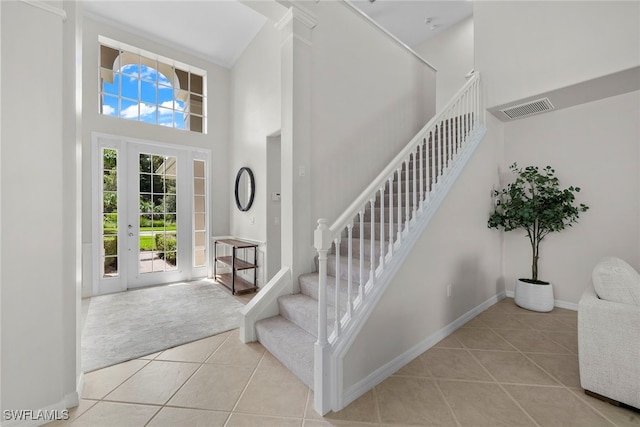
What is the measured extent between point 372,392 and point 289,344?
27.0 inches

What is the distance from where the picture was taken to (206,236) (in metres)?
4.89

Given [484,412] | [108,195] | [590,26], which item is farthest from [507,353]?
[108,195]

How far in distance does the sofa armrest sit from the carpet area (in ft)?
9.57

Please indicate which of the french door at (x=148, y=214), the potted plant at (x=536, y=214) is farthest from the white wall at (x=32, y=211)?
the potted plant at (x=536, y=214)

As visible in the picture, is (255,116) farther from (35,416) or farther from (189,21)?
(35,416)

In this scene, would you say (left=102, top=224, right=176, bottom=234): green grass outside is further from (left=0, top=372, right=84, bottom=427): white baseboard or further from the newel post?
the newel post

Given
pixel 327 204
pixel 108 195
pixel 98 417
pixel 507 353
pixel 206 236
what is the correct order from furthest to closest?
1. pixel 206 236
2. pixel 108 195
3. pixel 327 204
4. pixel 507 353
5. pixel 98 417

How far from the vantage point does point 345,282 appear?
248cm

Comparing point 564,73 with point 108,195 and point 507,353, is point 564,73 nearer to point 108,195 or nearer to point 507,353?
point 507,353

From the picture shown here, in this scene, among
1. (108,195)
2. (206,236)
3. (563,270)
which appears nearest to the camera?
(563,270)

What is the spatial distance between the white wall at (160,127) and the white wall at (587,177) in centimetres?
478

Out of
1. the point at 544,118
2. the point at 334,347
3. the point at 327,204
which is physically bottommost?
the point at 334,347

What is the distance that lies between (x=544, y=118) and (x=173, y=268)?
6038 mm

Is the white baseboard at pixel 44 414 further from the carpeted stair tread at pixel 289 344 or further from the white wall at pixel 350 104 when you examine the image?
the white wall at pixel 350 104
